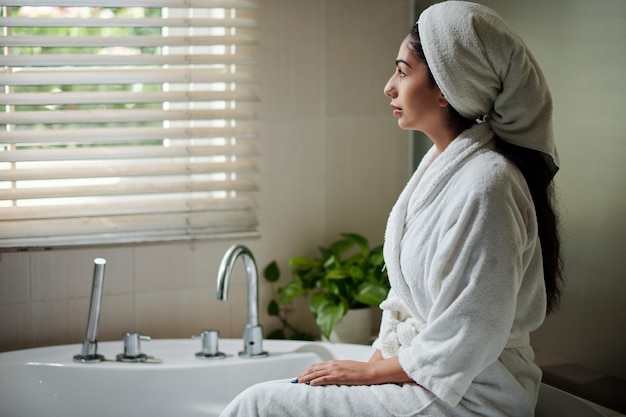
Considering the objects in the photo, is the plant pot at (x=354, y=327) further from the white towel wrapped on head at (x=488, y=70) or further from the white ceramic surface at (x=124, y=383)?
the white towel wrapped on head at (x=488, y=70)

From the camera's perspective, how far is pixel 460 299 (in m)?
1.62

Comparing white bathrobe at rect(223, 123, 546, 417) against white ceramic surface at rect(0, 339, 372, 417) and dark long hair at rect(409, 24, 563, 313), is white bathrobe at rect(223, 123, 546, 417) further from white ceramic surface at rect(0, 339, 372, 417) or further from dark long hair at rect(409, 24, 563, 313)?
white ceramic surface at rect(0, 339, 372, 417)

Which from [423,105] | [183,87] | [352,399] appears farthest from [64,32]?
[352,399]

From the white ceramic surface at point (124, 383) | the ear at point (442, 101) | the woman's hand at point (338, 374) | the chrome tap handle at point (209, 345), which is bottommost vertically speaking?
the white ceramic surface at point (124, 383)

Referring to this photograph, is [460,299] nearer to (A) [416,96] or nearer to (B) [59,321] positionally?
(A) [416,96]

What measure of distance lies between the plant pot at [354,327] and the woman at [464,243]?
68cm

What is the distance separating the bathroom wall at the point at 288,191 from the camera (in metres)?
2.50

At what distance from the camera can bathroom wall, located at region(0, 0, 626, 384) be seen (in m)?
2.11

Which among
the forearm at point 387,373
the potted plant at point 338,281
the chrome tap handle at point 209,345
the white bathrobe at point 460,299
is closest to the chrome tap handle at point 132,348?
the chrome tap handle at point 209,345

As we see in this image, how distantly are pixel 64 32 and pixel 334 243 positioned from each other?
990 mm

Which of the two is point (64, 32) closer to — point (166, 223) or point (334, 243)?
point (166, 223)

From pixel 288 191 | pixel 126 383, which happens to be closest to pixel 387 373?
pixel 126 383

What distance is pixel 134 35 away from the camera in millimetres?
2551

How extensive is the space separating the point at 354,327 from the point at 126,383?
2.14 ft
